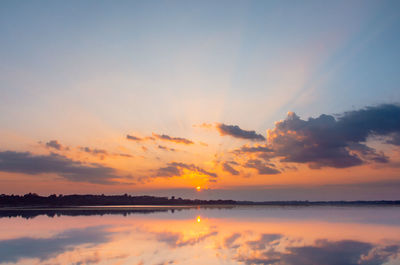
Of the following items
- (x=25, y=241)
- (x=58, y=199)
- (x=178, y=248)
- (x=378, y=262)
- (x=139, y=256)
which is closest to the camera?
(x=378, y=262)

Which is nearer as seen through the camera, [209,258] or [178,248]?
[209,258]

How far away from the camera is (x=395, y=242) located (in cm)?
2972

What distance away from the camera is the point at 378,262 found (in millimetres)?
20781

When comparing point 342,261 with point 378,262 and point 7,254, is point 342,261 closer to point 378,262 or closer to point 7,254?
point 378,262

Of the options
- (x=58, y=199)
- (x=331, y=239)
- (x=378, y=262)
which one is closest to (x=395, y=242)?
(x=331, y=239)

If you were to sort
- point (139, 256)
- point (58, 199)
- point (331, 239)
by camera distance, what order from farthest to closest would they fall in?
point (58, 199) → point (331, 239) → point (139, 256)

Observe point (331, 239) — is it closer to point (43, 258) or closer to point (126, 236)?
point (126, 236)

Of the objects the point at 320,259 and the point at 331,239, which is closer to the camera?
the point at 320,259

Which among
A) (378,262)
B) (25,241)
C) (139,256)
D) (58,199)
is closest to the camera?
(378,262)

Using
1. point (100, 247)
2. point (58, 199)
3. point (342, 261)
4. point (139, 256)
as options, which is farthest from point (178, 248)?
point (58, 199)

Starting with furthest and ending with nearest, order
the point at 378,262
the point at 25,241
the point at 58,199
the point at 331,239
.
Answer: the point at 58,199 < the point at 331,239 < the point at 25,241 < the point at 378,262

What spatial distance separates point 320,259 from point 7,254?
778 inches

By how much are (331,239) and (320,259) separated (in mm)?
10774

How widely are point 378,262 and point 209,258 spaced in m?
9.84
